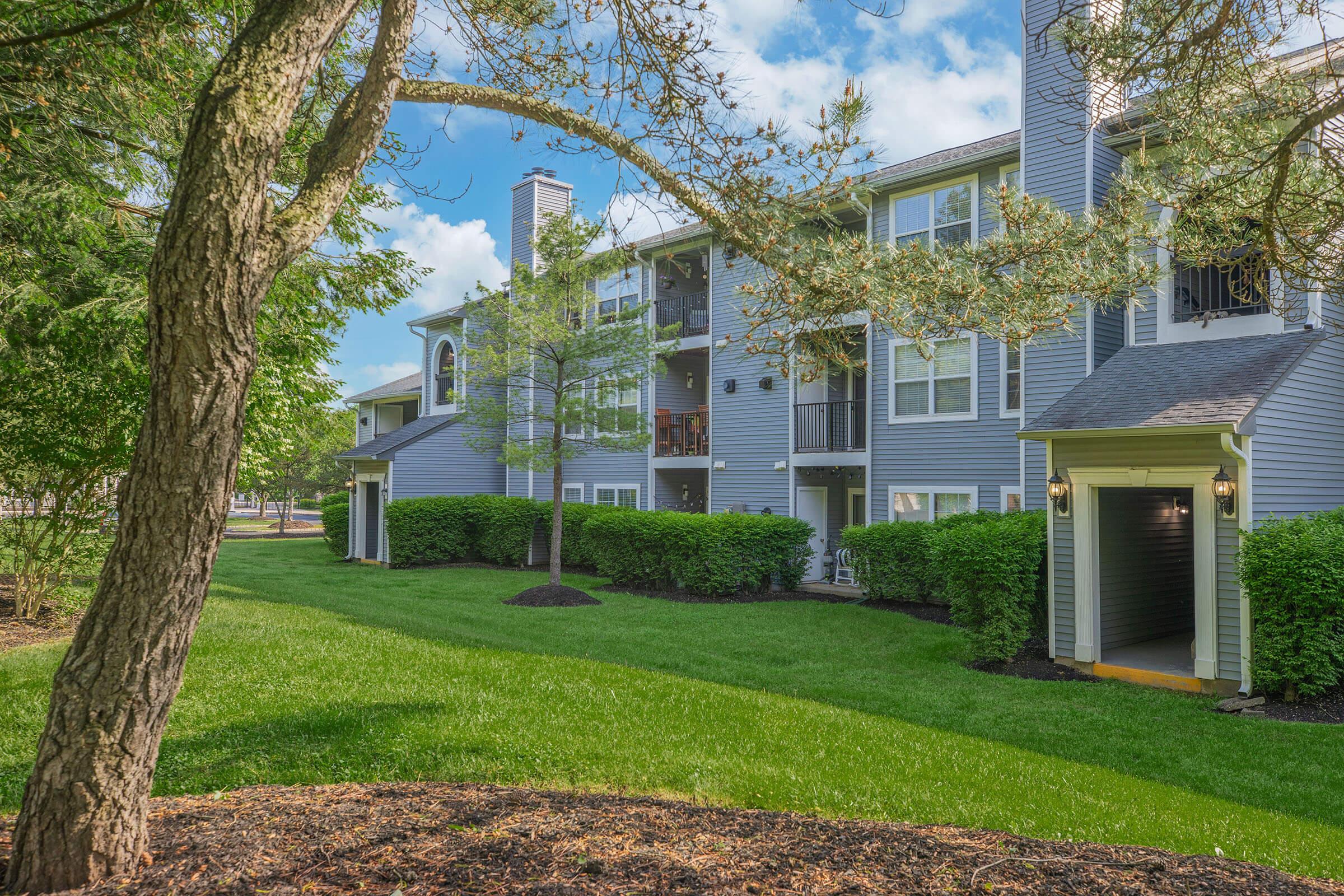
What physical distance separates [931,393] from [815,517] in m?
3.77

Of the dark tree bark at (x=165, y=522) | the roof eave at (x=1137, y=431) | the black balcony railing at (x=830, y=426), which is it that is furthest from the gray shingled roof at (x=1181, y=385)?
the dark tree bark at (x=165, y=522)

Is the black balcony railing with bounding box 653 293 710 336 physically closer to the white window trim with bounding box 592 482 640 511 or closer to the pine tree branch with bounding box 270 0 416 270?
the white window trim with bounding box 592 482 640 511

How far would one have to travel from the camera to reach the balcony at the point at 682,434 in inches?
730

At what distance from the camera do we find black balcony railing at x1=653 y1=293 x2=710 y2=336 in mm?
18359

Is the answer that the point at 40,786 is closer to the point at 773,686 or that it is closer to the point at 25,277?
the point at 25,277

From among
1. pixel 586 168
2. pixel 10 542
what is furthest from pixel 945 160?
pixel 10 542

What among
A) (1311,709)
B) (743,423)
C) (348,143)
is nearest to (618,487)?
(743,423)

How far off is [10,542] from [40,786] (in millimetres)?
8740

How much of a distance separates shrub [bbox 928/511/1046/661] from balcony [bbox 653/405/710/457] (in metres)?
8.92

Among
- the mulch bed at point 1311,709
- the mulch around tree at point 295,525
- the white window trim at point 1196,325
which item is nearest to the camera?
the mulch bed at point 1311,709

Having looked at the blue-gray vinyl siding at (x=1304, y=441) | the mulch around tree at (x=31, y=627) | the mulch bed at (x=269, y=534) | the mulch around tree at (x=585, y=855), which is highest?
the blue-gray vinyl siding at (x=1304, y=441)

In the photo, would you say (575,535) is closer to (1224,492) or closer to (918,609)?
(918,609)

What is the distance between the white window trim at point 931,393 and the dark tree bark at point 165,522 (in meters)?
11.2

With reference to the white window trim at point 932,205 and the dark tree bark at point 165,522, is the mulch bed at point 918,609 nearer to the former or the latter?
the white window trim at point 932,205
